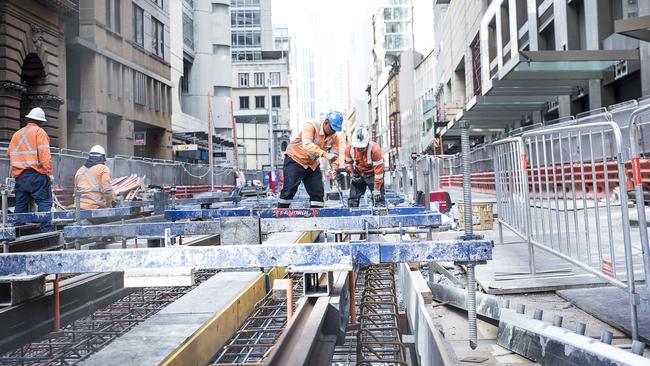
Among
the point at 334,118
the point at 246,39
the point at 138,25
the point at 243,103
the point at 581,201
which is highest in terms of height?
the point at 246,39

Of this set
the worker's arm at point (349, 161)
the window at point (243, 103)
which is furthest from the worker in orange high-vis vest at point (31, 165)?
the window at point (243, 103)

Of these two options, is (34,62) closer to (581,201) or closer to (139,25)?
(139,25)

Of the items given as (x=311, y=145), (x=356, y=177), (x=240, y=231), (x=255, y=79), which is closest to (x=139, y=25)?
(x=356, y=177)

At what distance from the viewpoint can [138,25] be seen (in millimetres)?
31578

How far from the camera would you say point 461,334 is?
15.4 feet

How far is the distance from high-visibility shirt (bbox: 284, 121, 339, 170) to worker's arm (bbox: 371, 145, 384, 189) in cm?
85

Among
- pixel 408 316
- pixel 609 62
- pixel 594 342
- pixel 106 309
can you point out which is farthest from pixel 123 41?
pixel 594 342

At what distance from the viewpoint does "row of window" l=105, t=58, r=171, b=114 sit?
92.1 ft

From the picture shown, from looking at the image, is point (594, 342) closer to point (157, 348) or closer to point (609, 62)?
point (157, 348)

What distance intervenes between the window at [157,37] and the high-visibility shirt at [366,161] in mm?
26311

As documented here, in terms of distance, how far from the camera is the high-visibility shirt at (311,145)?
8609mm

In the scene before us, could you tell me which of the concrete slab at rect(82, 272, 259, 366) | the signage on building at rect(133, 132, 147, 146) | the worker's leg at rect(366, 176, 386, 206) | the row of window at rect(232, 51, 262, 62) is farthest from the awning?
the row of window at rect(232, 51, 262, 62)

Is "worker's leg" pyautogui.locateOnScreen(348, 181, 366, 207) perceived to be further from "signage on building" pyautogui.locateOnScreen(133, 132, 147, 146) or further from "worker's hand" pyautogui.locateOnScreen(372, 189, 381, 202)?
"signage on building" pyautogui.locateOnScreen(133, 132, 147, 146)

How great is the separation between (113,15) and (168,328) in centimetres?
2695
